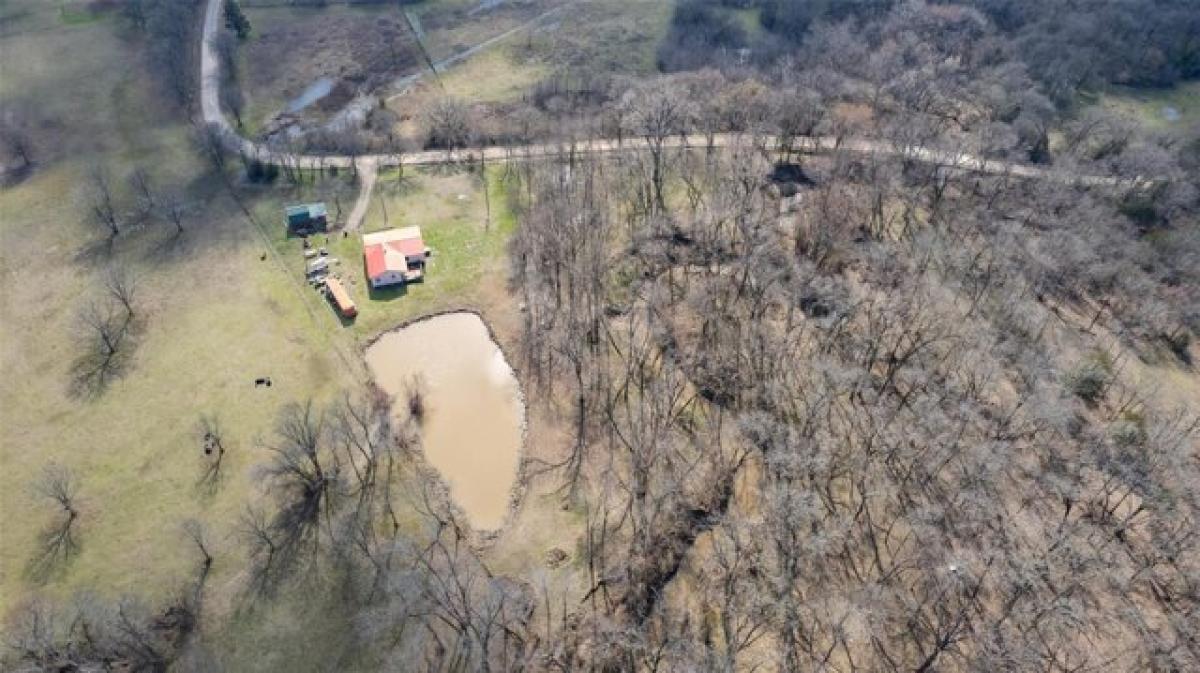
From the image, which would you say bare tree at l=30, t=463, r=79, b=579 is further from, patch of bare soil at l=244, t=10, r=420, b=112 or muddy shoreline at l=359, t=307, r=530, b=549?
patch of bare soil at l=244, t=10, r=420, b=112

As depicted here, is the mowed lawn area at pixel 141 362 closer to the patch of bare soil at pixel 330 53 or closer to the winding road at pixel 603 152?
the winding road at pixel 603 152

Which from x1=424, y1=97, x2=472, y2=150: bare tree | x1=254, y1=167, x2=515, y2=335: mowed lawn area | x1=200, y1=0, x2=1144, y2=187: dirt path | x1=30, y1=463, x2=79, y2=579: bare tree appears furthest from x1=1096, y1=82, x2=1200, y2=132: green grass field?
x1=30, y1=463, x2=79, y2=579: bare tree

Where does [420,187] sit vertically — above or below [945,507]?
above

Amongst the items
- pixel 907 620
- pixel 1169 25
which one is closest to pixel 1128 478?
pixel 907 620

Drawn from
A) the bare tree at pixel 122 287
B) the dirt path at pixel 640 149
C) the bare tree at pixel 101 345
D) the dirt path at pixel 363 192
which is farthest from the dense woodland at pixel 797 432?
the dirt path at pixel 363 192

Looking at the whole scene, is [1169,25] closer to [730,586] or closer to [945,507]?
[945,507]

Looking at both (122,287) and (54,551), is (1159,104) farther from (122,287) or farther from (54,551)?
(54,551)
